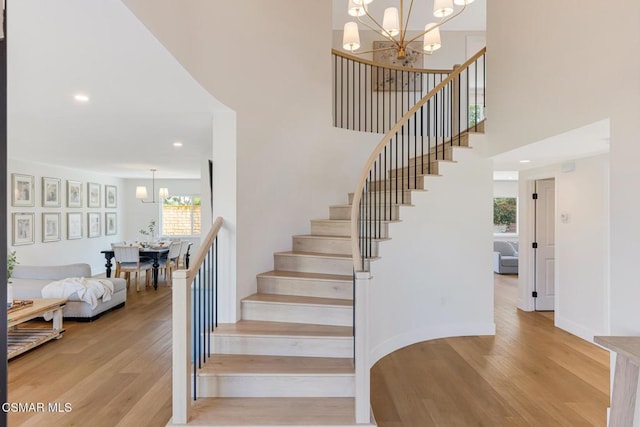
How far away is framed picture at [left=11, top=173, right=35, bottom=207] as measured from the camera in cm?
595

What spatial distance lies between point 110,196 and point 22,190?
2.87m

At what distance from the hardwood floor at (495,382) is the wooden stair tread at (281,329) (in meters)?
0.60

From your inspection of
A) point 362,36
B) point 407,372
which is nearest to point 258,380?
point 407,372

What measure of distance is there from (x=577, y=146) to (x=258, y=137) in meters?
3.04

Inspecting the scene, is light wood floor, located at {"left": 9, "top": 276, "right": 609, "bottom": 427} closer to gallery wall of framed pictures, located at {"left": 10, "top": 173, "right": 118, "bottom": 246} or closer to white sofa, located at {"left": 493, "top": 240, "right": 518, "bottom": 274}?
gallery wall of framed pictures, located at {"left": 10, "top": 173, "right": 118, "bottom": 246}

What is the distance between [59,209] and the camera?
7.14m

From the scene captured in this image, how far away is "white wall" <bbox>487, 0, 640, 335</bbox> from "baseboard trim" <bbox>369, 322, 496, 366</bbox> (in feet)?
6.33

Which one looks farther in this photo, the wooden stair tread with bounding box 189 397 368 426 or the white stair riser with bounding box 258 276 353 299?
the white stair riser with bounding box 258 276 353 299

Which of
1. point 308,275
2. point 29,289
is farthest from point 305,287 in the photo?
point 29,289

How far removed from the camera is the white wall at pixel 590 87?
2174 mm

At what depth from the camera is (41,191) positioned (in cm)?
663

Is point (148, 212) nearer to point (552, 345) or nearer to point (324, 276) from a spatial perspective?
point (324, 276)

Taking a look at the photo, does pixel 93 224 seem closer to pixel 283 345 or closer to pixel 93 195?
pixel 93 195

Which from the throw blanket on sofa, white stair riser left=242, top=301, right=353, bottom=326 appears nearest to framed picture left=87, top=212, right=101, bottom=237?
the throw blanket on sofa
